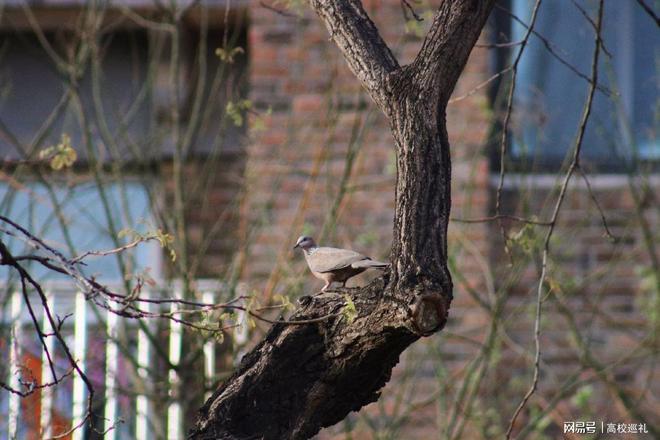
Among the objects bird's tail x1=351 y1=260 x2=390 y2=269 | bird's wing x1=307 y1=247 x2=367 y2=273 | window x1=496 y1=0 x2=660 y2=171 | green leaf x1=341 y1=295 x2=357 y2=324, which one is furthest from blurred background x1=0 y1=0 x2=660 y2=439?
green leaf x1=341 y1=295 x2=357 y2=324

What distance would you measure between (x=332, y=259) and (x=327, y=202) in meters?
2.84

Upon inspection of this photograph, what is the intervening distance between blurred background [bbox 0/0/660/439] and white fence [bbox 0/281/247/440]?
0.03 m

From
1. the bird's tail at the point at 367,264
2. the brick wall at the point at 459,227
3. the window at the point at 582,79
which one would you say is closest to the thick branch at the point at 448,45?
the bird's tail at the point at 367,264

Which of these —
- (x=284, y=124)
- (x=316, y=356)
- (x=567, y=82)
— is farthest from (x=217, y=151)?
(x=316, y=356)

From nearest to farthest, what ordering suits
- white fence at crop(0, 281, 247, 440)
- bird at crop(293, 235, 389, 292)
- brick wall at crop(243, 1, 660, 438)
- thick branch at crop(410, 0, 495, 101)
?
thick branch at crop(410, 0, 495, 101), bird at crop(293, 235, 389, 292), white fence at crop(0, 281, 247, 440), brick wall at crop(243, 1, 660, 438)

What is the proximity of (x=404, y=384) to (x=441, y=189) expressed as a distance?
3.27 metres

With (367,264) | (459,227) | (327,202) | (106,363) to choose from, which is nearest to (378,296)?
(367,264)

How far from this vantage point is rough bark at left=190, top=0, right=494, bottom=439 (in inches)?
115

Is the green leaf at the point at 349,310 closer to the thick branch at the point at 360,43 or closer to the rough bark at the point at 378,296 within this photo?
the rough bark at the point at 378,296

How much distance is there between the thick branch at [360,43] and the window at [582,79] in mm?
3722

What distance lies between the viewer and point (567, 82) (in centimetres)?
713

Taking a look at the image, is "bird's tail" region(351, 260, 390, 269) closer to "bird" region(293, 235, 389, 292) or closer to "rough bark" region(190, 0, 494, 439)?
"bird" region(293, 235, 389, 292)

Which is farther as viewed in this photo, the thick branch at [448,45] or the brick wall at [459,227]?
the brick wall at [459,227]

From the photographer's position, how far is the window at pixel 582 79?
276 inches
